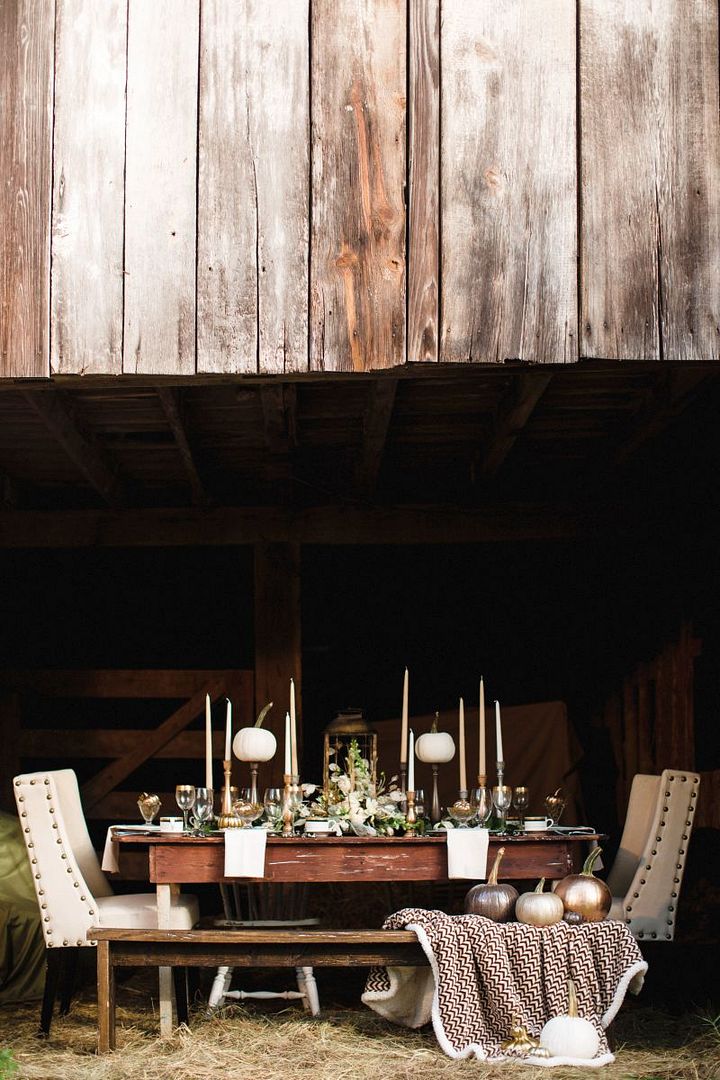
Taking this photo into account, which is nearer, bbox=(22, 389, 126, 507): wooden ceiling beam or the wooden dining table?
the wooden dining table

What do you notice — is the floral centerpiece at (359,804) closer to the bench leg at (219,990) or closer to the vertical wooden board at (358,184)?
the bench leg at (219,990)

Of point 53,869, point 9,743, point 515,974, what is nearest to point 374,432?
point 53,869

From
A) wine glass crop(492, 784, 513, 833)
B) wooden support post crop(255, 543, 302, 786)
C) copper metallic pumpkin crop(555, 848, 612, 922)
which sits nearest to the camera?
copper metallic pumpkin crop(555, 848, 612, 922)

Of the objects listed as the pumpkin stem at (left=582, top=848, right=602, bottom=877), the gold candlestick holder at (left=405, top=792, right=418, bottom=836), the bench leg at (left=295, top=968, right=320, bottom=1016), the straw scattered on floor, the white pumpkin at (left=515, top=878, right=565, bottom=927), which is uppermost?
the gold candlestick holder at (left=405, top=792, right=418, bottom=836)

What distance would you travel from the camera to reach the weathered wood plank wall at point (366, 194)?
12.6 ft

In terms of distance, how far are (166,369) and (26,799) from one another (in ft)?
7.18

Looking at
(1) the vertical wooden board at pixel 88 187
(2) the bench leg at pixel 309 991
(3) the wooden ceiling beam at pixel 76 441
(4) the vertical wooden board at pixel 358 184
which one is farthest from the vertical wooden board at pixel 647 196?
(2) the bench leg at pixel 309 991

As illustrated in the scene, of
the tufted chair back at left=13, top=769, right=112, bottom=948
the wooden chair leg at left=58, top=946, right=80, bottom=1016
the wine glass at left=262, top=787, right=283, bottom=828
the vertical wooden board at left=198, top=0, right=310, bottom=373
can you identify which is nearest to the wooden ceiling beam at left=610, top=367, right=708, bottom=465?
the vertical wooden board at left=198, top=0, right=310, bottom=373

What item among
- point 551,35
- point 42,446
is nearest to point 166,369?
point 551,35

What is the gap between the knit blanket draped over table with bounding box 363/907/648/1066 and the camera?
4641 mm

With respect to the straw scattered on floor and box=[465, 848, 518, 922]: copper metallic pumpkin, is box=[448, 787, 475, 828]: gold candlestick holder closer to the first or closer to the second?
box=[465, 848, 518, 922]: copper metallic pumpkin

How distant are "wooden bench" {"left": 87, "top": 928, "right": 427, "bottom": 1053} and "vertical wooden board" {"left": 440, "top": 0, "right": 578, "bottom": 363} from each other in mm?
2208

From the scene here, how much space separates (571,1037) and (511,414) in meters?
2.47

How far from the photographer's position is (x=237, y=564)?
381 inches
